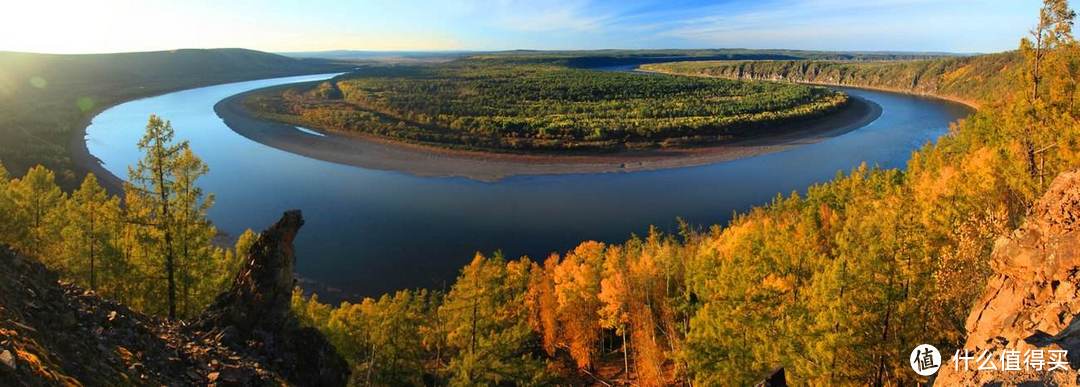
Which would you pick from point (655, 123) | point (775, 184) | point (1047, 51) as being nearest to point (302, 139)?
point (655, 123)

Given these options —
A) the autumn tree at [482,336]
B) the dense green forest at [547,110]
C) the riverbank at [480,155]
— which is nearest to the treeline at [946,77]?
the dense green forest at [547,110]

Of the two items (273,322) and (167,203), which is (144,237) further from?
(273,322)

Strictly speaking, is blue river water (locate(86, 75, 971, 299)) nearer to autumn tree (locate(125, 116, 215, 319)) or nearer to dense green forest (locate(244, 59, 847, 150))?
dense green forest (locate(244, 59, 847, 150))

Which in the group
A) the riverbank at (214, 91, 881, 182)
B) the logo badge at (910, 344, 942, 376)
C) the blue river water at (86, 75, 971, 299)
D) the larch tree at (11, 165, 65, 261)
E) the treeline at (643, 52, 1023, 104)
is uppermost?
the treeline at (643, 52, 1023, 104)

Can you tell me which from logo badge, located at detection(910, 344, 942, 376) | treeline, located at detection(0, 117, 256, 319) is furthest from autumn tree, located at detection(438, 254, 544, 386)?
logo badge, located at detection(910, 344, 942, 376)

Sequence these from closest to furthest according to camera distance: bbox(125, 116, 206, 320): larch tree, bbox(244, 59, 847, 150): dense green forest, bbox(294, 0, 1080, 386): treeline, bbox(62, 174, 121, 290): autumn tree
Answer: bbox(294, 0, 1080, 386): treeline, bbox(125, 116, 206, 320): larch tree, bbox(62, 174, 121, 290): autumn tree, bbox(244, 59, 847, 150): dense green forest

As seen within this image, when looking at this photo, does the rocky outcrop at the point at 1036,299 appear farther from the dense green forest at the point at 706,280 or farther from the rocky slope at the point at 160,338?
the rocky slope at the point at 160,338

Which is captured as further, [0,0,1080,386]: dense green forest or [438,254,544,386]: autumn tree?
[438,254,544,386]: autumn tree

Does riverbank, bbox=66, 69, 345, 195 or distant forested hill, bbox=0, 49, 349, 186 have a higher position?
distant forested hill, bbox=0, 49, 349, 186
